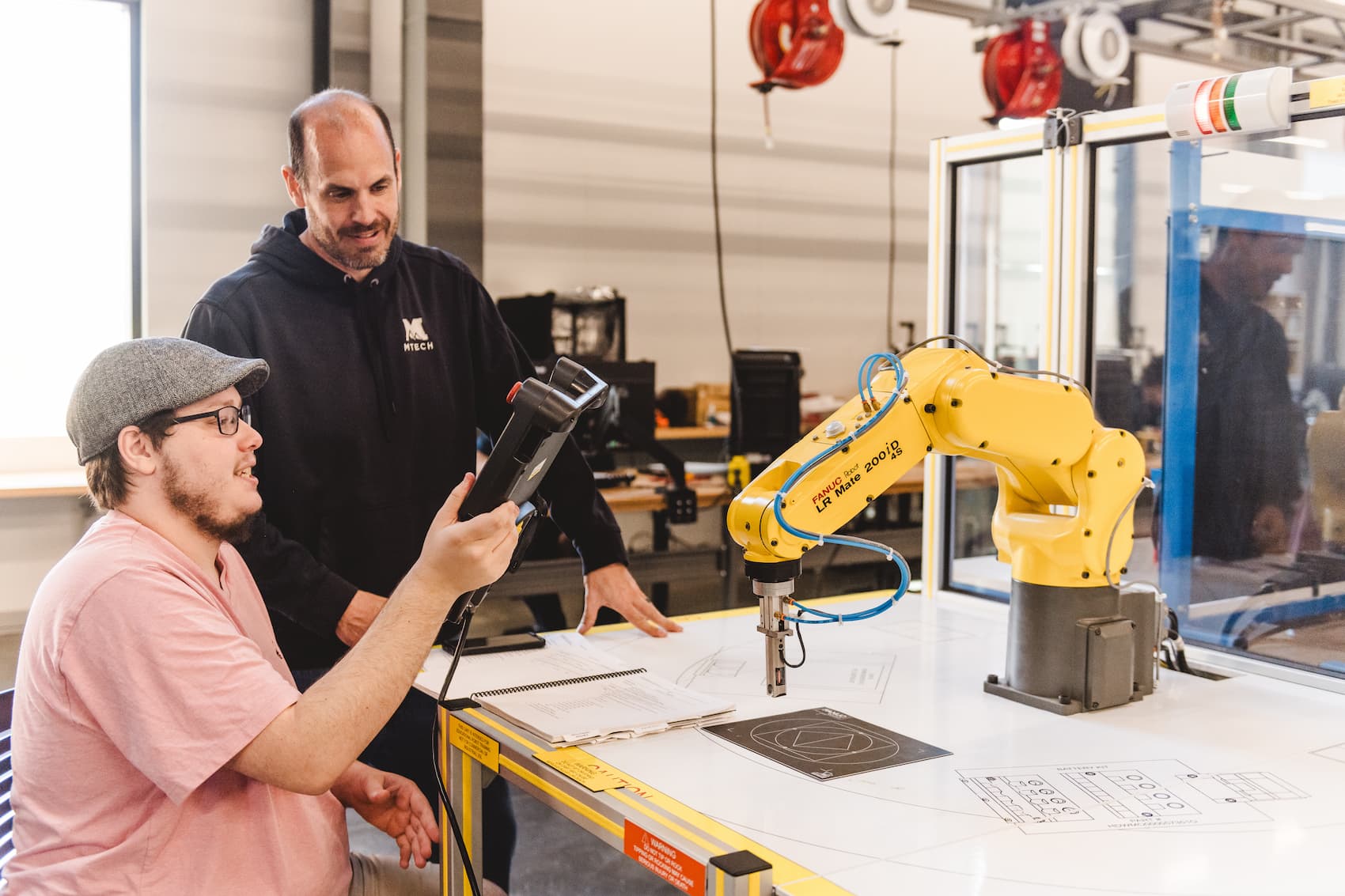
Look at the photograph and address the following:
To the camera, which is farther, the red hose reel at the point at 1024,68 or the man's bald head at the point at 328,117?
the red hose reel at the point at 1024,68

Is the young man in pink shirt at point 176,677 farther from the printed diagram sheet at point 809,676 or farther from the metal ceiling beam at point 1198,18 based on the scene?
the metal ceiling beam at point 1198,18

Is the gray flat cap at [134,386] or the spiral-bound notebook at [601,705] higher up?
the gray flat cap at [134,386]

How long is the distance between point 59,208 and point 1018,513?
4.32 meters

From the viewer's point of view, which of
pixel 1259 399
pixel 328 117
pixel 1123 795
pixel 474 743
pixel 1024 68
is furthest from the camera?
pixel 1024 68

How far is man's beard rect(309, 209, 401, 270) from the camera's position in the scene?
6.72ft

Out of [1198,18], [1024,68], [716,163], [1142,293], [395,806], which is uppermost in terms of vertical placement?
[1198,18]

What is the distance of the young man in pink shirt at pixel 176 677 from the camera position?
4.01ft

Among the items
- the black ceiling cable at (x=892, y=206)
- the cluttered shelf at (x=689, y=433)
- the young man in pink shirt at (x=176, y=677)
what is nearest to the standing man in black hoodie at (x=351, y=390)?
the young man in pink shirt at (x=176, y=677)

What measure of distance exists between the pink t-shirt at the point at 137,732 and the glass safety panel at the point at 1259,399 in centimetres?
148

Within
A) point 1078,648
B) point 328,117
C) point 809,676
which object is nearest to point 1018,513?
point 1078,648

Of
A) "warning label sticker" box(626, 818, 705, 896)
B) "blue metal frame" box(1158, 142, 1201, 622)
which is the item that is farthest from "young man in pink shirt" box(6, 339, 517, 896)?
"blue metal frame" box(1158, 142, 1201, 622)

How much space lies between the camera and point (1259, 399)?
6.13ft

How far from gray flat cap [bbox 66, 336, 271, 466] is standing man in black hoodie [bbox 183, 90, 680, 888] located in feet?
1.93

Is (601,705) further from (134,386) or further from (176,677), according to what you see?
(134,386)
